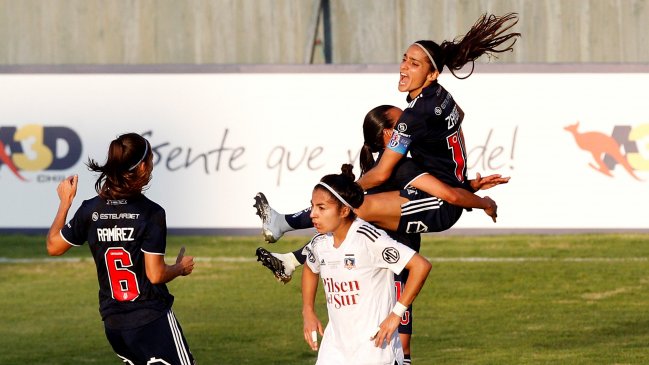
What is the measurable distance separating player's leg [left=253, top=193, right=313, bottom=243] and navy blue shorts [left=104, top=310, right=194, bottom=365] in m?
1.87

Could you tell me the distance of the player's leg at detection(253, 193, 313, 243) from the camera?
1029cm

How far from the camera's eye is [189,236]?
20.2m

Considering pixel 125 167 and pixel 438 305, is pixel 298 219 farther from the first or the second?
pixel 438 305

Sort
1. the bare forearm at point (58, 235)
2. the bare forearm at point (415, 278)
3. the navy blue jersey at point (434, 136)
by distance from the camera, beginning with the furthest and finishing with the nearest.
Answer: the navy blue jersey at point (434, 136)
the bare forearm at point (58, 235)
the bare forearm at point (415, 278)

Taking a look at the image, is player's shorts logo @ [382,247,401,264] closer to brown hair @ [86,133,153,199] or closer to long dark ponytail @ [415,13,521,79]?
brown hair @ [86,133,153,199]

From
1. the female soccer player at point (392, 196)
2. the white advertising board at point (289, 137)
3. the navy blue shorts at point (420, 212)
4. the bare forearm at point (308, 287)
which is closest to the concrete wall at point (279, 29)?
the white advertising board at point (289, 137)

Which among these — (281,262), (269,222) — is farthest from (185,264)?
(269,222)

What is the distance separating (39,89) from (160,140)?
1.92 metres

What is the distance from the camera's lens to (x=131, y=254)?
8312 millimetres

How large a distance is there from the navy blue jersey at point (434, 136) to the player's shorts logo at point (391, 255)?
52.6 inches

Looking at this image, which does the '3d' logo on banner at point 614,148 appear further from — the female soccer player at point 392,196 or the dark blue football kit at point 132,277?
the dark blue football kit at point 132,277

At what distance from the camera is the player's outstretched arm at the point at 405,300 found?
8258mm

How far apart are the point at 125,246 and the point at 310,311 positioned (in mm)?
1242

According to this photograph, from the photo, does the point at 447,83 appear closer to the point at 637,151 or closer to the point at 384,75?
the point at 384,75
